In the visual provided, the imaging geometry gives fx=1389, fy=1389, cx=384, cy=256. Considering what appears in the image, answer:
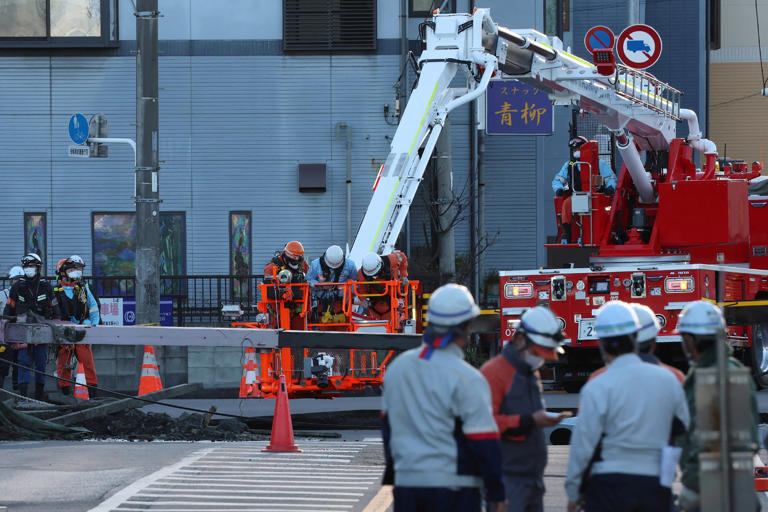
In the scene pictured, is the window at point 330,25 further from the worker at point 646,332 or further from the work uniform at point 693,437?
the work uniform at point 693,437

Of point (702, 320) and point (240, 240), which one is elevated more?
point (240, 240)

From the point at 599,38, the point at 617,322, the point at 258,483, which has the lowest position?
the point at 258,483

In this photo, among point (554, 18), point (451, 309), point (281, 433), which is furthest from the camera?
point (554, 18)

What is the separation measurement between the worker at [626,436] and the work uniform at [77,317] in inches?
509

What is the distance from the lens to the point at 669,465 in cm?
676

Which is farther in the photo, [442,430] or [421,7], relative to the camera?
[421,7]

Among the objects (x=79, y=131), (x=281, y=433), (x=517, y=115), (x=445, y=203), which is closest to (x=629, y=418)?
(x=281, y=433)

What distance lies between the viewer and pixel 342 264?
17188mm

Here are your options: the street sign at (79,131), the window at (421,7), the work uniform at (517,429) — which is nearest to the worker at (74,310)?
the street sign at (79,131)

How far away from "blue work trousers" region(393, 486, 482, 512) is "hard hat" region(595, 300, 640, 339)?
3.53ft

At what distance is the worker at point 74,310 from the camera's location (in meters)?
19.2

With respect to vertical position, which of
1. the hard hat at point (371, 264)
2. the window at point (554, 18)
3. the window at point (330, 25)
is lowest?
the hard hat at point (371, 264)

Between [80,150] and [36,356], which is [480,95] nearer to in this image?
[80,150]

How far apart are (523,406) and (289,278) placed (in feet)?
31.2
